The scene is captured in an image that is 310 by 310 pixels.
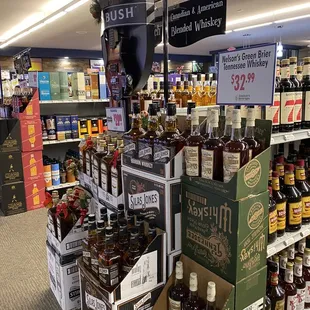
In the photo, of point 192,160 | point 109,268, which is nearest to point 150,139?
point 192,160

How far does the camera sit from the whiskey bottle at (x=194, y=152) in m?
1.44

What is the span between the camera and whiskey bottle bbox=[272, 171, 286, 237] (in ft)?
5.56

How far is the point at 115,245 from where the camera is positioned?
157cm

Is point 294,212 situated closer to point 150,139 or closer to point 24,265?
point 150,139

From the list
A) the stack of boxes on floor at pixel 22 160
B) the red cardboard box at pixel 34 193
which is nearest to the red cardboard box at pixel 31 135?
the stack of boxes on floor at pixel 22 160

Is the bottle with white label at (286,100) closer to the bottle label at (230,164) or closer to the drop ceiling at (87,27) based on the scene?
the bottle label at (230,164)

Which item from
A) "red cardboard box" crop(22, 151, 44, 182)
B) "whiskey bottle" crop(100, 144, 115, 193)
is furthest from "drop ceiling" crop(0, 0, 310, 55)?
"whiskey bottle" crop(100, 144, 115, 193)

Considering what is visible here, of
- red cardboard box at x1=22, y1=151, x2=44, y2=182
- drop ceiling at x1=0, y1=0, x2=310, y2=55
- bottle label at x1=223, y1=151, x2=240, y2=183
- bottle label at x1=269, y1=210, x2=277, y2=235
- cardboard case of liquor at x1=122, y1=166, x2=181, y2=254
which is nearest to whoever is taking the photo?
bottle label at x1=223, y1=151, x2=240, y2=183

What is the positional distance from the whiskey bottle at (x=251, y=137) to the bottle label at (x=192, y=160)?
220 millimetres

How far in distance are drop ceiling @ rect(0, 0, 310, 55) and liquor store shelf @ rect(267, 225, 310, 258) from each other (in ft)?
13.7

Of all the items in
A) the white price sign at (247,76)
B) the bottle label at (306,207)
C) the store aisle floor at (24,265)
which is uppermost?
the white price sign at (247,76)

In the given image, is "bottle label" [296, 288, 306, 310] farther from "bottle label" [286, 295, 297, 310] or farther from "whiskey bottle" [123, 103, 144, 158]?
"whiskey bottle" [123, 103, 144, 158]

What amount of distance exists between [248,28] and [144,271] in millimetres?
7482

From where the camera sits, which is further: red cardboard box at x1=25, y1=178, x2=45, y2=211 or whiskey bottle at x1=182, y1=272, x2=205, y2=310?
red cardboard box at x1=25, y1=178, x2=45, y2=211
